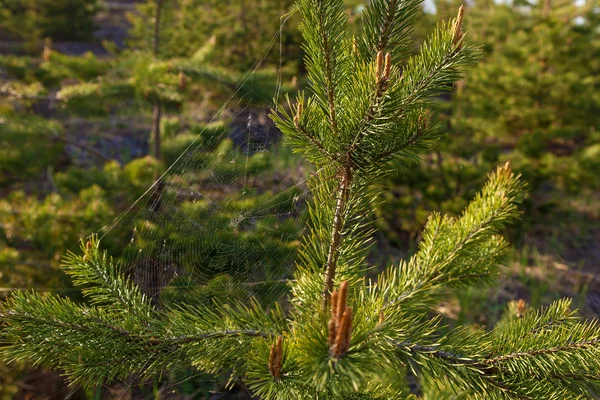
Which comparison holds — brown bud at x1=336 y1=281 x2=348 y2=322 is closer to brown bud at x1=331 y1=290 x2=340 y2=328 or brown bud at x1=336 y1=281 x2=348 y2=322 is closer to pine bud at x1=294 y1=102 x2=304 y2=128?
brown bud at x1=331 y1=290 x2=340 y2=328

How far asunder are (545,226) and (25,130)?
573 centimetres

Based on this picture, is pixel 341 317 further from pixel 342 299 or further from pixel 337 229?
pixel 337 229

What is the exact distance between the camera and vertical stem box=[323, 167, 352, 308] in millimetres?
900

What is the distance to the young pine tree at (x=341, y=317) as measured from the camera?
2.48 ft

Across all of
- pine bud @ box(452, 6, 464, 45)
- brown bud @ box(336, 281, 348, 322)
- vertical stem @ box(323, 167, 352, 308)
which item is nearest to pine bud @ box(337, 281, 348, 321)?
brown bud @ box(336, 281, 348, 322)

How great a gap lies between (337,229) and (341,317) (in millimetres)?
345

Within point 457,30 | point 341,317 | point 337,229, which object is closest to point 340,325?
point 341,317

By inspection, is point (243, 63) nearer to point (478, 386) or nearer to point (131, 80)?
point (131, 80)

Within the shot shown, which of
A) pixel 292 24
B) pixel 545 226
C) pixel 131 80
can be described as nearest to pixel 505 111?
pixel 545 226

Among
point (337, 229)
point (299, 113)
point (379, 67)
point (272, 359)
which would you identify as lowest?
point (272, 359)

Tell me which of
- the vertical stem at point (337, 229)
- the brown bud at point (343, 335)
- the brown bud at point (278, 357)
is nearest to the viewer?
the brown bud at point (343, 335)

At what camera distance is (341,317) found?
0.62 m

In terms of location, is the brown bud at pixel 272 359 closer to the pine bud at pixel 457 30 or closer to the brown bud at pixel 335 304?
the brown bud at pixel 335 304

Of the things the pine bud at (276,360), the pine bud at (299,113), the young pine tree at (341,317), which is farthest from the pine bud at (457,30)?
the pine bud at (276,360)
